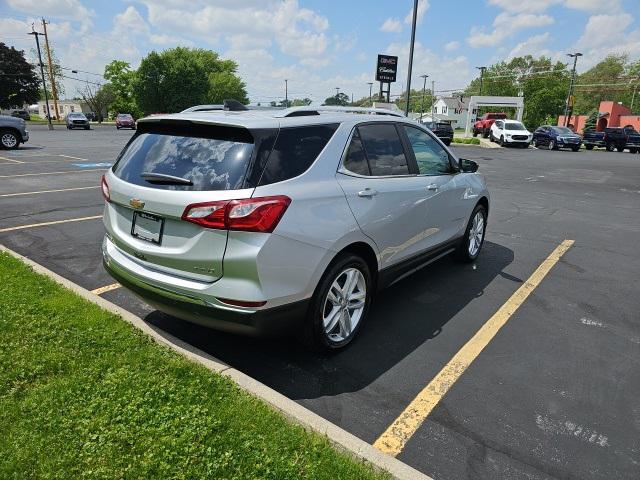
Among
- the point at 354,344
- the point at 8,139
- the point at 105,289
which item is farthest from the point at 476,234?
the point at 8,139

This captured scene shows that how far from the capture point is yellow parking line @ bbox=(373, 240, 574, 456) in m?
2.71

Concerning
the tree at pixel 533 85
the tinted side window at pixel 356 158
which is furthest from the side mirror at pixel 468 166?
the tree at pixel 533 85

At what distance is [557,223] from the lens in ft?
27.7

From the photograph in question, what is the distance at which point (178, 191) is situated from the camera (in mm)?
2924

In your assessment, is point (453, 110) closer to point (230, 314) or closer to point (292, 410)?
point (230, 314)

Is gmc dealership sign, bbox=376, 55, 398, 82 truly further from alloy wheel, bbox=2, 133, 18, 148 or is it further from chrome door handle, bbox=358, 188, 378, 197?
chrome door handle, bbox=358, 188, 378, 197

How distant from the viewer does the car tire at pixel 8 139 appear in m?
18.8

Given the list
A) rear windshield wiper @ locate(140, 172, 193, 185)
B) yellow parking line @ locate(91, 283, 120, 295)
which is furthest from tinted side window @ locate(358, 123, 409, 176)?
yellow parking line @ locate(91, 283, 120, 295)

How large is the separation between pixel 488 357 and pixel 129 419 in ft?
8.50

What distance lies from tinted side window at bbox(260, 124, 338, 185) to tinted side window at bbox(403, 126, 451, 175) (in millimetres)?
1337

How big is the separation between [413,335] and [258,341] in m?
1.30

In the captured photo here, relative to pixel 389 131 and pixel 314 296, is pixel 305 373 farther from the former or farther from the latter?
pixel 389 131

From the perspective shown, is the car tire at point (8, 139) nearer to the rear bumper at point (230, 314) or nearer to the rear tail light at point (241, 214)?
the rear bumper at point (230, 314)

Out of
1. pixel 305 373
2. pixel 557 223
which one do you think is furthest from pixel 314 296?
pixel 557 223
